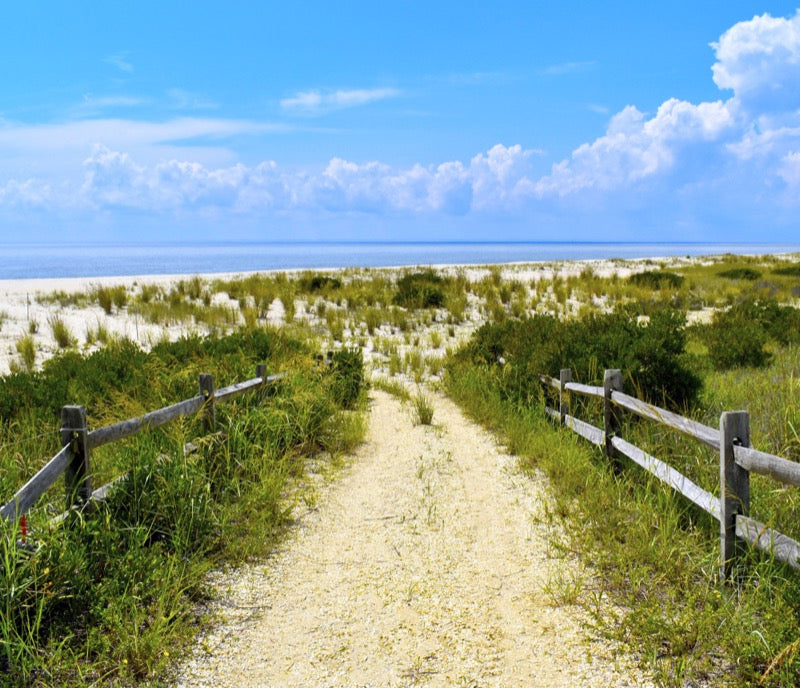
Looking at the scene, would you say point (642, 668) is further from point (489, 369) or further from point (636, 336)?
A: point (489, 369)

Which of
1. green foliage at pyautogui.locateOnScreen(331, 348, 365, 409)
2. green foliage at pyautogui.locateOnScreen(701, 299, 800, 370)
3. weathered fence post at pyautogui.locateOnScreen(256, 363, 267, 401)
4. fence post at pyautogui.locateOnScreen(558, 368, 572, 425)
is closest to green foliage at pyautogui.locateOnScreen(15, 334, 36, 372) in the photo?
green foliage at pyautogui.locateOnScreen(331, 348, 365, 409)

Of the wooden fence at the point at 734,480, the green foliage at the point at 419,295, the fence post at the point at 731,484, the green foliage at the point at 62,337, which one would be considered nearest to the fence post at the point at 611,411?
the wooden fence at the point at 734,480

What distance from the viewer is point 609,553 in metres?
5.12

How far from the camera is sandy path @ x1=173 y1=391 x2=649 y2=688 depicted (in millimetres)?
3871

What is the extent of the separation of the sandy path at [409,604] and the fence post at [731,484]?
1.15 m

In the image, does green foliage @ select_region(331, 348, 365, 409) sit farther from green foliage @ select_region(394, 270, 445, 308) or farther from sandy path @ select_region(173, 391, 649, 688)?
green foliage @ select_region(394, 270, 445, 308)

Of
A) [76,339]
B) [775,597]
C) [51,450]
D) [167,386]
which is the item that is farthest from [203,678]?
[76,339]

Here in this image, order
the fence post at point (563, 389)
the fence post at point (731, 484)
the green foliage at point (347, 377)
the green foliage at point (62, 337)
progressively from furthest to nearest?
the green foliage at point (62, 337) < the green foliage at point (347, 377) < the fence post at point (563, 389) < the fence post at point (731, 484)

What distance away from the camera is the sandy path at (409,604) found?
3.87 m

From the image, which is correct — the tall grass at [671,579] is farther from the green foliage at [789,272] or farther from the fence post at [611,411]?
the green foliage at [789,272]

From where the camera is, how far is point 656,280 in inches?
1222

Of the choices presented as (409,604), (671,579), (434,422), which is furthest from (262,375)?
(671,579)

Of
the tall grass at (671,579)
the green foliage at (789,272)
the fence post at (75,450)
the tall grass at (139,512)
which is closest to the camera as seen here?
the tall grass at (671,579)

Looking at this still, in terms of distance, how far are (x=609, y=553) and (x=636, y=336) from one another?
5.75 metres
